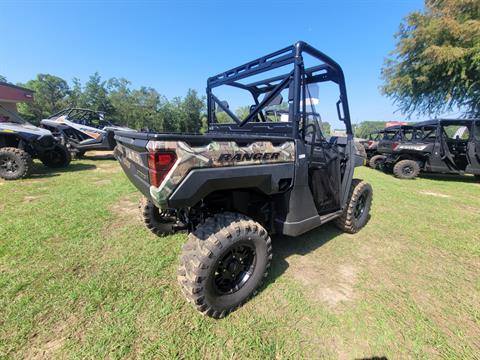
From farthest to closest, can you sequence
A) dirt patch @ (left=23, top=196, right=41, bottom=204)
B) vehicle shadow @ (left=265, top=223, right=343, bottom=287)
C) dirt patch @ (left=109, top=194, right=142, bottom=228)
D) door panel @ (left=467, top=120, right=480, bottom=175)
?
door panel @ (left=467, top=120, right=480, bottom=175) → dirt patch @ (left=23, top=196, right=41, bottom=204) → dirt patch @ (left=109, top=194, right=142, bottom=228) → vehicle shadow @ (left=265, top=223, right=343, bottom=287)

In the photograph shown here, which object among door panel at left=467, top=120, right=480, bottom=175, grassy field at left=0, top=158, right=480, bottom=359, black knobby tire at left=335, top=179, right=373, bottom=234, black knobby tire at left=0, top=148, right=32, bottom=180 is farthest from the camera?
door panel at left=467, top=120, right=480, bottom=175

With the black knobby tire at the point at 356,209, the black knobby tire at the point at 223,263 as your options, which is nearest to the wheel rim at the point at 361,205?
the black knobby tire at the point at 356,209

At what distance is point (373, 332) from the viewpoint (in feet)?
5.73

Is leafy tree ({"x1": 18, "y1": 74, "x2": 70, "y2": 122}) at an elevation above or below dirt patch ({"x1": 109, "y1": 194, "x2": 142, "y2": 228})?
above

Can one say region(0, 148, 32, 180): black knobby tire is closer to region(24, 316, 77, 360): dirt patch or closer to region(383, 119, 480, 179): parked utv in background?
region(24, 316, 77, 360): dirt patch

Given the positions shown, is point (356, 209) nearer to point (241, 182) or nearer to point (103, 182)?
point (241, 182)

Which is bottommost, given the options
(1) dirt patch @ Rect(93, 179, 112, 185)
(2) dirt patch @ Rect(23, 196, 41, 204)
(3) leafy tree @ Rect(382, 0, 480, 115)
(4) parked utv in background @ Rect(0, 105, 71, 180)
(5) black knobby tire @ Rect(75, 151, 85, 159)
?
(1) dirt patch @ Rect(93, 179, 112, 185)

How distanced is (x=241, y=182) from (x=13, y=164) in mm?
6836

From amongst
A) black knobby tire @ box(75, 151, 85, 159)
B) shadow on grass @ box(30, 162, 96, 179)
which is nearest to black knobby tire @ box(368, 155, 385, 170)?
shadow on grass @ box(30, 162, 96, 179)

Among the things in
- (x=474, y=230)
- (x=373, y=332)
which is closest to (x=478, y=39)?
(x=474, y=230)

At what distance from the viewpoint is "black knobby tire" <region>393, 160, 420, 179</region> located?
7738 millimetres

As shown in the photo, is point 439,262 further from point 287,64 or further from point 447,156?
point 447,156

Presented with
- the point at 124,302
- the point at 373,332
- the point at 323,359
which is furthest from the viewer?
the point at 124,302

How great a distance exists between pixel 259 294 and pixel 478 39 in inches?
642
